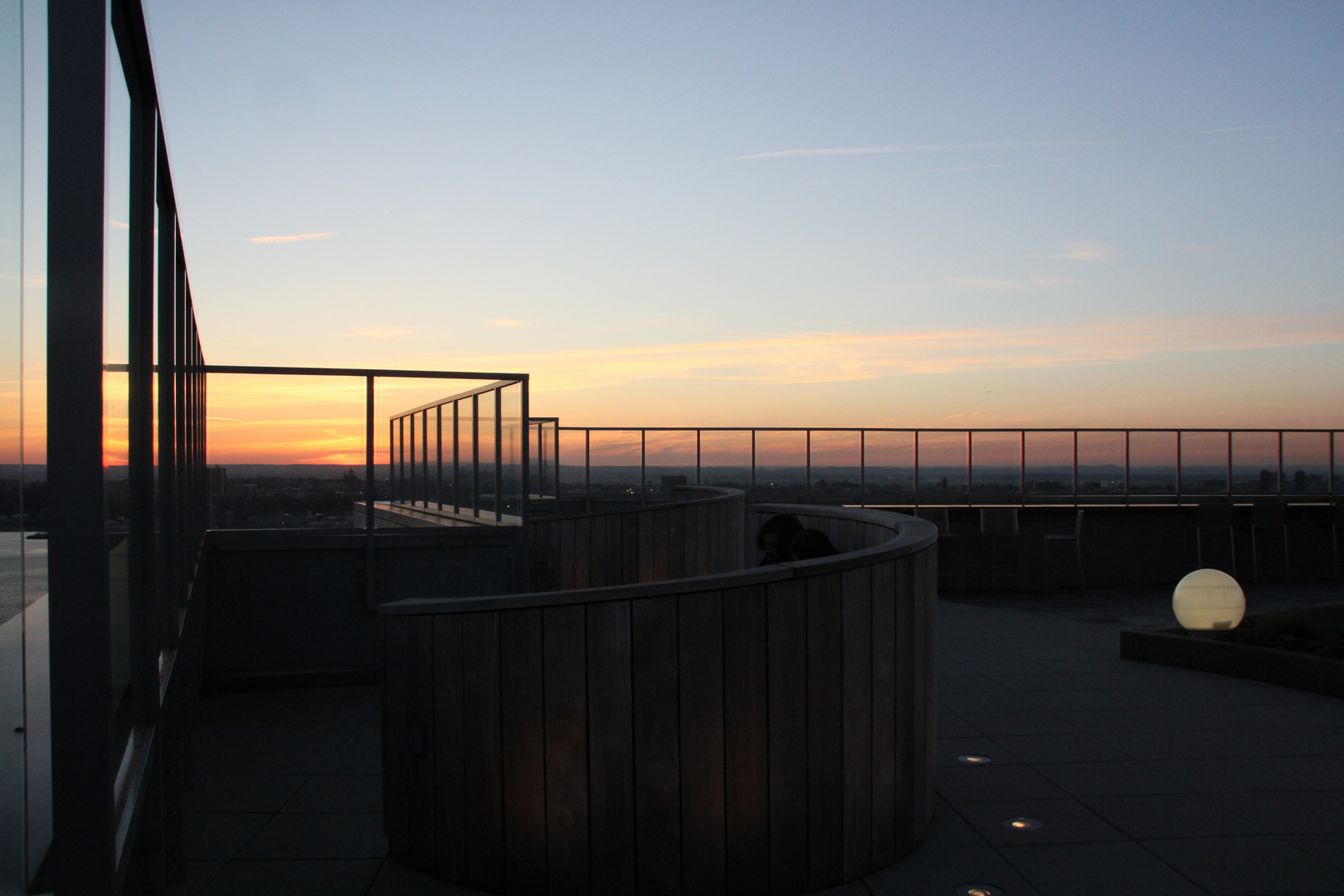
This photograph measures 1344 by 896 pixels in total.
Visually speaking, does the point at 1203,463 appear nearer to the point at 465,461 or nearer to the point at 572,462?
the point at 572,462

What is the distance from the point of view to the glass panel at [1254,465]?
16203mm

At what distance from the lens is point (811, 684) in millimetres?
3291

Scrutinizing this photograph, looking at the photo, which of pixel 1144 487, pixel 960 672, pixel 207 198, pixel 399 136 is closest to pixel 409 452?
pixel 207 198

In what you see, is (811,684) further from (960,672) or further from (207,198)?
(207,198)

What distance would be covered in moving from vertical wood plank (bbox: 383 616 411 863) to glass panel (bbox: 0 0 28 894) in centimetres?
247

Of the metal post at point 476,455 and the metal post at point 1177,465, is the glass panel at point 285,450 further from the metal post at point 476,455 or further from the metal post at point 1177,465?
the metal post at point 1177,465

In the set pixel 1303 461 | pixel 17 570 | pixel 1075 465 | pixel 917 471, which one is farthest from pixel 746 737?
pixel 1303 461

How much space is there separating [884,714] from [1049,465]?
44.1 ft

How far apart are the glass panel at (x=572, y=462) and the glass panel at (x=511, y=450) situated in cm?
896

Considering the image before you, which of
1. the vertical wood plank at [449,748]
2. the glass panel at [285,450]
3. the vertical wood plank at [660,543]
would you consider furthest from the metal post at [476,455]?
the vertical wood plank at [449,748]

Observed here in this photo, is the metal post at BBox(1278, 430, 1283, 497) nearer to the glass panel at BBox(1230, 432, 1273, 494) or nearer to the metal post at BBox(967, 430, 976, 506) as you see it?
the glass panel at BBox(1230, 432, 1273, 494)

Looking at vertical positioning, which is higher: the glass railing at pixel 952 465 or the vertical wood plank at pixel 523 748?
the glass railing at pixel 952 465

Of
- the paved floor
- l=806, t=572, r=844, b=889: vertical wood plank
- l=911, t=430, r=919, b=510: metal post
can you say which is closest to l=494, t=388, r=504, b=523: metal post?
the paved floor

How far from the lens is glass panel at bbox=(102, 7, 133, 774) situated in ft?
5.61
